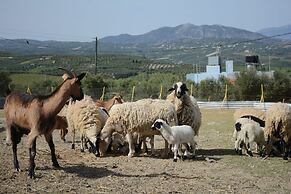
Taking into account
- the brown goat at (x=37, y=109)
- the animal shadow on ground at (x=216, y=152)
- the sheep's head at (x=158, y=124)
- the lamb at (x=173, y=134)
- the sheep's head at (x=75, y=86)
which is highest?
the sheep's head at (x=75, y=86)

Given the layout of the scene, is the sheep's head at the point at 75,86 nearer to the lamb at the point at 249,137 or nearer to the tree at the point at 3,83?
the lamb at the point at 249,137

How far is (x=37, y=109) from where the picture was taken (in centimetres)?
985

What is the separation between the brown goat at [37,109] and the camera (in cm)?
975

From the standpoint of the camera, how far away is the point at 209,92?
44.4 m

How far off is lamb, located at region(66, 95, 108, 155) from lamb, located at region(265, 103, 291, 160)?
5284 millimetres

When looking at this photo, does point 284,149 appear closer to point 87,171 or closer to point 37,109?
point 87,171

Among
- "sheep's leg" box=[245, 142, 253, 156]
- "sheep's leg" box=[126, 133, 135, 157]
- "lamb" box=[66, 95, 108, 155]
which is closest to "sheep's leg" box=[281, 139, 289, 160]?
"sheep's leg" box=[245, 142, 253, 156]

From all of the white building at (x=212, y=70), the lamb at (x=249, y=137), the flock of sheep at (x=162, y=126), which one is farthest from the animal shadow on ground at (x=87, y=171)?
the white building at (x=212, y=70)

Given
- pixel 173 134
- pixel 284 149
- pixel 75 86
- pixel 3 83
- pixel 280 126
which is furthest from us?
pixel 3 83

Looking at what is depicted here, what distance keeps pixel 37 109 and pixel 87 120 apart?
4126 millimetres

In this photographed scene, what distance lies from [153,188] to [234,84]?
38513 millimetres

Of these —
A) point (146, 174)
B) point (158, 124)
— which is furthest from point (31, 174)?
point (158, 124)

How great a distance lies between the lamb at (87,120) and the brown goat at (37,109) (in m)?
3.03

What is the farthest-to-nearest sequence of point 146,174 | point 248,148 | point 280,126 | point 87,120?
point 87,120 → point 248,148 → point 280,126 → point 146,174
